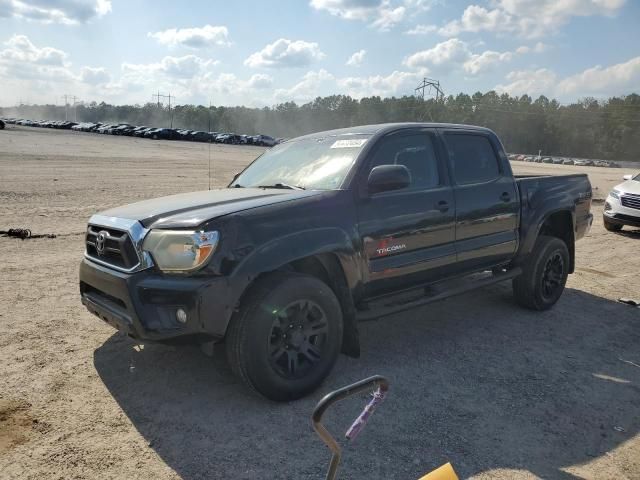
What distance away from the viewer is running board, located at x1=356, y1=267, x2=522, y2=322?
4059 millimetres

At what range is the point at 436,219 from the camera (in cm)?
449

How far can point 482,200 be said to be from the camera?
4965 mm

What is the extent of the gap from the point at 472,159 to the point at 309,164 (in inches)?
68.3

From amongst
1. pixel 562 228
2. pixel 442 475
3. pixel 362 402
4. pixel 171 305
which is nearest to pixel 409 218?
pixel 362 402

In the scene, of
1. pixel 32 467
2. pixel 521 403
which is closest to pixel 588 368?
pixel 521 403

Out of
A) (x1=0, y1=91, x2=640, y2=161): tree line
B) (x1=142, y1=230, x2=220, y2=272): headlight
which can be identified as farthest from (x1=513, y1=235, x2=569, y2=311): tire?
(x1=0, y1=91, x2=640, y2=161): tree line

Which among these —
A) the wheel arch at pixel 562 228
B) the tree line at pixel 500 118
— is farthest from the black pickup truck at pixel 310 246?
the tree line at pixel 500 118

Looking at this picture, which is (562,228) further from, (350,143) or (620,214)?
(620,214)

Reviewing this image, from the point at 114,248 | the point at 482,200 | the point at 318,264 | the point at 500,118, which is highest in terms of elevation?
the point at 500,118

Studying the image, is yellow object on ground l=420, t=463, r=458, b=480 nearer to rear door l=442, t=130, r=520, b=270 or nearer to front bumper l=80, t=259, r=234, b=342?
front bumper l=80, t=259, r=234, b=342

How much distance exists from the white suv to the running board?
22.8ft

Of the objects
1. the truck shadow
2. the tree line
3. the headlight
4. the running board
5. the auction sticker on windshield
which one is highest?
the tree line

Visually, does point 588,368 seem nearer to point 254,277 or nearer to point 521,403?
point 521,403

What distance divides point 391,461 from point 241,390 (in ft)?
4.09
